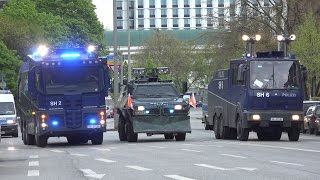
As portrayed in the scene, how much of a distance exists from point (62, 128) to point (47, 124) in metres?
0.53

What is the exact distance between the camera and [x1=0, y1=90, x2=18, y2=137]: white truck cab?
4775cm

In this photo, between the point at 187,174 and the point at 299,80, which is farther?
the point at 299,80

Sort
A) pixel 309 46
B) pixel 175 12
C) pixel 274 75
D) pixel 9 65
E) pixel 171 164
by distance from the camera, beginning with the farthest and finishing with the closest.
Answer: pixel 175 12, pixel 9 65, pixel 309 46, pixel 274 75, pixel 171 164

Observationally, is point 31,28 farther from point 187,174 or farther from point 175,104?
point 187,174

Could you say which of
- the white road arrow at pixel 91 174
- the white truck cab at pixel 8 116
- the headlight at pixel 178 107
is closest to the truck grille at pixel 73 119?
Result: the headlight at pixel 178 107

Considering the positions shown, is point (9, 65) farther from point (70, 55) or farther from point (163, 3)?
point (163, 3)

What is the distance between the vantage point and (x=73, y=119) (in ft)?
99.0

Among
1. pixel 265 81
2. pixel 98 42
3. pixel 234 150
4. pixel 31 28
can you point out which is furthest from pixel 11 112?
pixel 98 42

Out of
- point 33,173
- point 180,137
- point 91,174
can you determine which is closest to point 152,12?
point 180,137

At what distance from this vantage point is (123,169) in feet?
60.6

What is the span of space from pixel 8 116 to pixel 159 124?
18.2 m

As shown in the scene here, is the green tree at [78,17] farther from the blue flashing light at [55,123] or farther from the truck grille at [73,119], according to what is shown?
the blue flashing light at [55,123]

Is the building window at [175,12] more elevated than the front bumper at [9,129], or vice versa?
the building window at [175,12]

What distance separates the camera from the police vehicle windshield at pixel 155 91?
33.2 m
